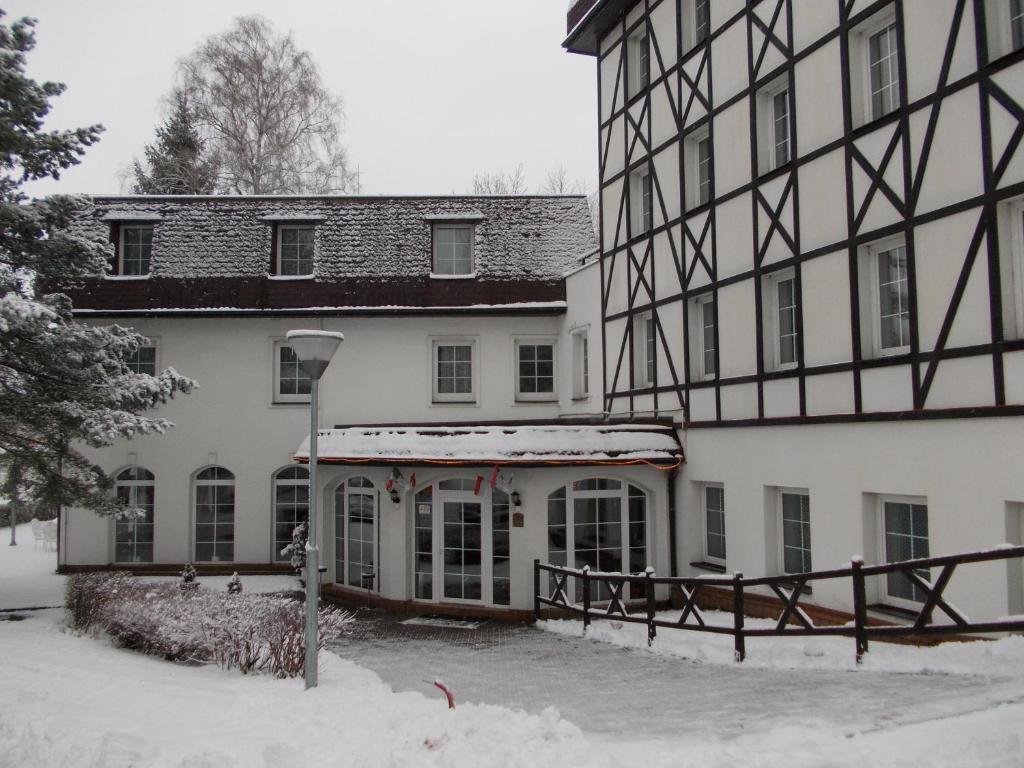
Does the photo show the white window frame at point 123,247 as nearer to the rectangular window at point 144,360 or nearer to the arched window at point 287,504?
the rectangular window at point 144,360

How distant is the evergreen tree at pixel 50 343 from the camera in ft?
44.6

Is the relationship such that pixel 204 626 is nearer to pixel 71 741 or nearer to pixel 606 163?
pixel 71 741

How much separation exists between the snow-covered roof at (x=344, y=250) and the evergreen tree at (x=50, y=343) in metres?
5.27

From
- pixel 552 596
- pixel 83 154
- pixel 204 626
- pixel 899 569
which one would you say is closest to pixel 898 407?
pixel 899 569

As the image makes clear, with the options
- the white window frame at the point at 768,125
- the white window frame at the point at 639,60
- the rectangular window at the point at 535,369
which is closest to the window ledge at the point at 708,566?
the white window frame at the point at 768,125

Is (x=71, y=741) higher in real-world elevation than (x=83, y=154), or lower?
lower

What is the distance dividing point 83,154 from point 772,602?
12.9 m

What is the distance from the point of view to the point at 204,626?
9781mm

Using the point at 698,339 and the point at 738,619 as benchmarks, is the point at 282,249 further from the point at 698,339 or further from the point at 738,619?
the point at 738,619

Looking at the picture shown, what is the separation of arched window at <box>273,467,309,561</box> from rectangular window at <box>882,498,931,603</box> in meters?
13.5

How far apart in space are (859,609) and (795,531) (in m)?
3.54

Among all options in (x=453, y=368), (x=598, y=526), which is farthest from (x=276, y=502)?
(x=598, y=526)

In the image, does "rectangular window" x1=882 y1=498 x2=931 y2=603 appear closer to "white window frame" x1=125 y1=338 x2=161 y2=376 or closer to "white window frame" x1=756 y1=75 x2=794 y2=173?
"white window frame" x1=756 y1=75 x2=794 y2=173

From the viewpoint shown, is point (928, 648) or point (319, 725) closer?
point (319, 725)
